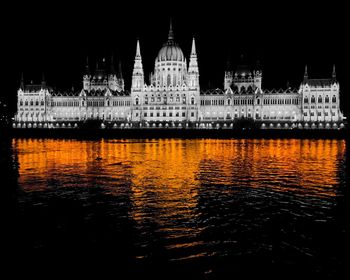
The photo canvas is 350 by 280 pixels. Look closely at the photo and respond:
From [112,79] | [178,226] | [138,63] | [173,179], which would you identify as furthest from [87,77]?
[178,226]

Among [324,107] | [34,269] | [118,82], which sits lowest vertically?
[34,269]

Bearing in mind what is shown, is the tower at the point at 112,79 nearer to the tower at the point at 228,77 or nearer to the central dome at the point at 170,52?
the central dome at the point at 170,52

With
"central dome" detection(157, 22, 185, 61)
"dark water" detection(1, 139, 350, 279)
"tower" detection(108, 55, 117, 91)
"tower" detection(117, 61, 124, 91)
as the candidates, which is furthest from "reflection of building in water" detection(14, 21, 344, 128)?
"dark water" detection(1, 139, 350, 279)

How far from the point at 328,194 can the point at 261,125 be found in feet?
318

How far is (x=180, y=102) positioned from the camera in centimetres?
12512

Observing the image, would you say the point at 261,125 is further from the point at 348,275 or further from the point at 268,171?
the point at 348,275

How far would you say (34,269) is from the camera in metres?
8.78

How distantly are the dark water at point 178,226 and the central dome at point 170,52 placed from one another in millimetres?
114166

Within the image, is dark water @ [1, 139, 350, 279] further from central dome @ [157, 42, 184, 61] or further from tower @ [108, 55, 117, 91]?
tower @ [108, 55, 117, 91]

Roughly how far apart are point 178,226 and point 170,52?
125438 mm

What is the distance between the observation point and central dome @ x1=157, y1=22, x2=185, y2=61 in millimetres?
132750

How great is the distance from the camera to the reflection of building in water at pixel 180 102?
118819 millimetres

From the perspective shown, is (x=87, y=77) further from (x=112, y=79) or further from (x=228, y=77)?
(x=228, y=77)

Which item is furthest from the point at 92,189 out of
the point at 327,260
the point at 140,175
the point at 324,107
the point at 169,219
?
the point at 324,107
